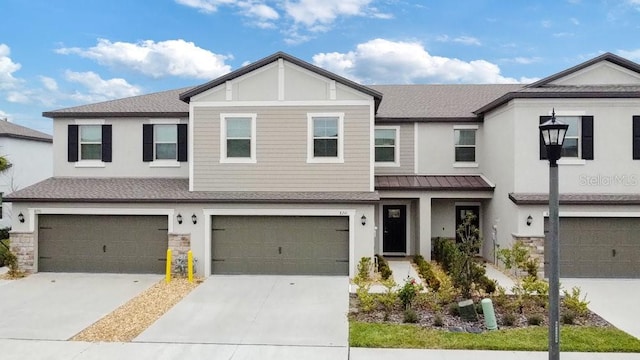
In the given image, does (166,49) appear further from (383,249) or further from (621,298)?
(621,298)

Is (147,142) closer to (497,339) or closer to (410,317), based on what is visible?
(410,317)

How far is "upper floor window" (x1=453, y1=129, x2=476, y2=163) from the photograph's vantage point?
1755 centimetres

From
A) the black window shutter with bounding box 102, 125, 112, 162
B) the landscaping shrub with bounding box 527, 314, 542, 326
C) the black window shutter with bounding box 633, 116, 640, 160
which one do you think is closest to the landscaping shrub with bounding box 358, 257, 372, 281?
the landscaping shrub with bounding box 527, 314, 542, 326

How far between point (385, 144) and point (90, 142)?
34.5 ft

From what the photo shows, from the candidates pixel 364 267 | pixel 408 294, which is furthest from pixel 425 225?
pixel 408 294

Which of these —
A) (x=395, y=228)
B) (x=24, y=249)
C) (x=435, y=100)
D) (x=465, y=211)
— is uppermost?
(x=435, y=100)

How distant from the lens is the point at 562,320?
9523 mm

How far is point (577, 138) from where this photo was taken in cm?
1409

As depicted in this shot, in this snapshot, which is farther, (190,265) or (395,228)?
(395,228)

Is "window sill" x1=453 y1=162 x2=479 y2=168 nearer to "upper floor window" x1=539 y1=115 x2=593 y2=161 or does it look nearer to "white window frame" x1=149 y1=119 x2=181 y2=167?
"upper floor window" x1=539 y1=115 x2=593 y2=161

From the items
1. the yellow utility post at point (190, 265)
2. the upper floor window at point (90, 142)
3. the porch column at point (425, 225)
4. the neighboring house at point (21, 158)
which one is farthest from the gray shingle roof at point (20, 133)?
the porch column at point (425, 225)

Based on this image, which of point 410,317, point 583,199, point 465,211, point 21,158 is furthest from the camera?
point 21,158

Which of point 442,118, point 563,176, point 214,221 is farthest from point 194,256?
point 563,176

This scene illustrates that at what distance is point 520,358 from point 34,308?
10.3m
